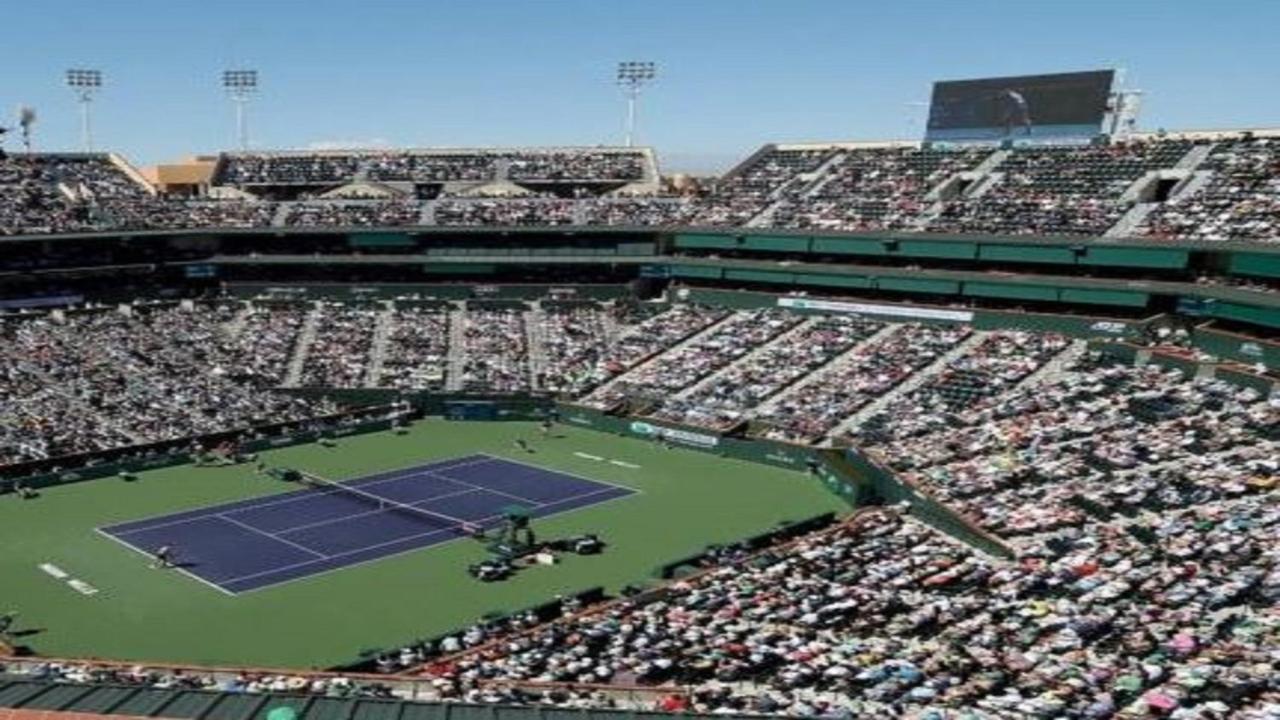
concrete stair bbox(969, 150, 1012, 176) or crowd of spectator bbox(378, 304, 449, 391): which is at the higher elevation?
concrete stair bbox(969, 150, 1012, 176)

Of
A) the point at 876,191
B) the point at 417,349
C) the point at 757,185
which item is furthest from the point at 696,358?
the point at 757,185

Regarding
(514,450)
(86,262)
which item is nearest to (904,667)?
(514,450)

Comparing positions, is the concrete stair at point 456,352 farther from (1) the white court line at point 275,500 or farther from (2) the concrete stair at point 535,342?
(1) the white court line at point 275,500

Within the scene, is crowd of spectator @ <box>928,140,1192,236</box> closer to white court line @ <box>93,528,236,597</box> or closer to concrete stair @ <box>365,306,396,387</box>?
concrete stair @ <box>365,306,396,387</box>

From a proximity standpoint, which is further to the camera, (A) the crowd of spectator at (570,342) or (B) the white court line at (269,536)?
(A) the crowd of spectator at (570,342)

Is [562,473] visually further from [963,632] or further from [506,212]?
[506,212]

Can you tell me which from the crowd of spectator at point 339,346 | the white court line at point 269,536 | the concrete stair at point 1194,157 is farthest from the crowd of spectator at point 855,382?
the crowd of spectator at point 339,346

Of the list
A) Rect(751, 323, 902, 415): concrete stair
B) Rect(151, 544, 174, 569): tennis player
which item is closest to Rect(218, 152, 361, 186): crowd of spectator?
Rect(751, 323, 902, 415): concrete stair
